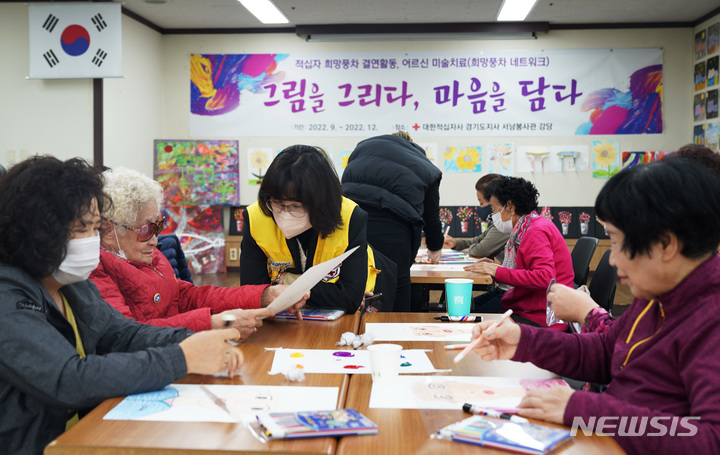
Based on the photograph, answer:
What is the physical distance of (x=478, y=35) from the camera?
745cm

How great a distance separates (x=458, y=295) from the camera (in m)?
2.69

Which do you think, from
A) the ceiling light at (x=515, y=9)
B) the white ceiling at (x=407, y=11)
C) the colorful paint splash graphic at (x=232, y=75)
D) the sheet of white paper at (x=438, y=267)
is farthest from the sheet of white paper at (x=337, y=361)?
the colorful paint splash graphic at (x=232, y=75)

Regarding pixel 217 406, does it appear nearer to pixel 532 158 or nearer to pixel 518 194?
pixel 518 194

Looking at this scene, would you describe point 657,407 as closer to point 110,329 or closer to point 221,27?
point 110,329

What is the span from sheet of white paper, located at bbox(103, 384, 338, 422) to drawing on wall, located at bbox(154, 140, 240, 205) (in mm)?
6275

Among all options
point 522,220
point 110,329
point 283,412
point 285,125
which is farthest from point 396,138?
point 285,125

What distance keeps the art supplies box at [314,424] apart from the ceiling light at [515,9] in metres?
6.19

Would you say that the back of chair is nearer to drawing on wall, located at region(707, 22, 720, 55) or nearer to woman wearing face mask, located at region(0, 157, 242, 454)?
woman wearing face mask, located at region(0, 157, 242, 454)

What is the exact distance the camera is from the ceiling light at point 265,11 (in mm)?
6590

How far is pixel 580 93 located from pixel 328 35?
315cm

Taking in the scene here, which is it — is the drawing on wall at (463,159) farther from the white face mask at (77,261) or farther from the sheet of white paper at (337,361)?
the white face mask at (77,261)

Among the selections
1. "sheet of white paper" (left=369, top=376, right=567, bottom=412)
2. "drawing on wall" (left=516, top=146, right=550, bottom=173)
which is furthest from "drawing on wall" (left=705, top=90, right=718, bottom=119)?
"sheet of white paper" (left=369, top=376, right=567, bottom=412)

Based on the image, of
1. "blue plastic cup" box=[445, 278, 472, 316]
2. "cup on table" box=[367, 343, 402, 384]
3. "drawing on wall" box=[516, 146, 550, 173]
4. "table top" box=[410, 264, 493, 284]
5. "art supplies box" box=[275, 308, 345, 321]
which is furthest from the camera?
"drawing on wall" box=[516, 146, 550, 173]

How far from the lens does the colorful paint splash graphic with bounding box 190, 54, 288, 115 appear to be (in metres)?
7.66
